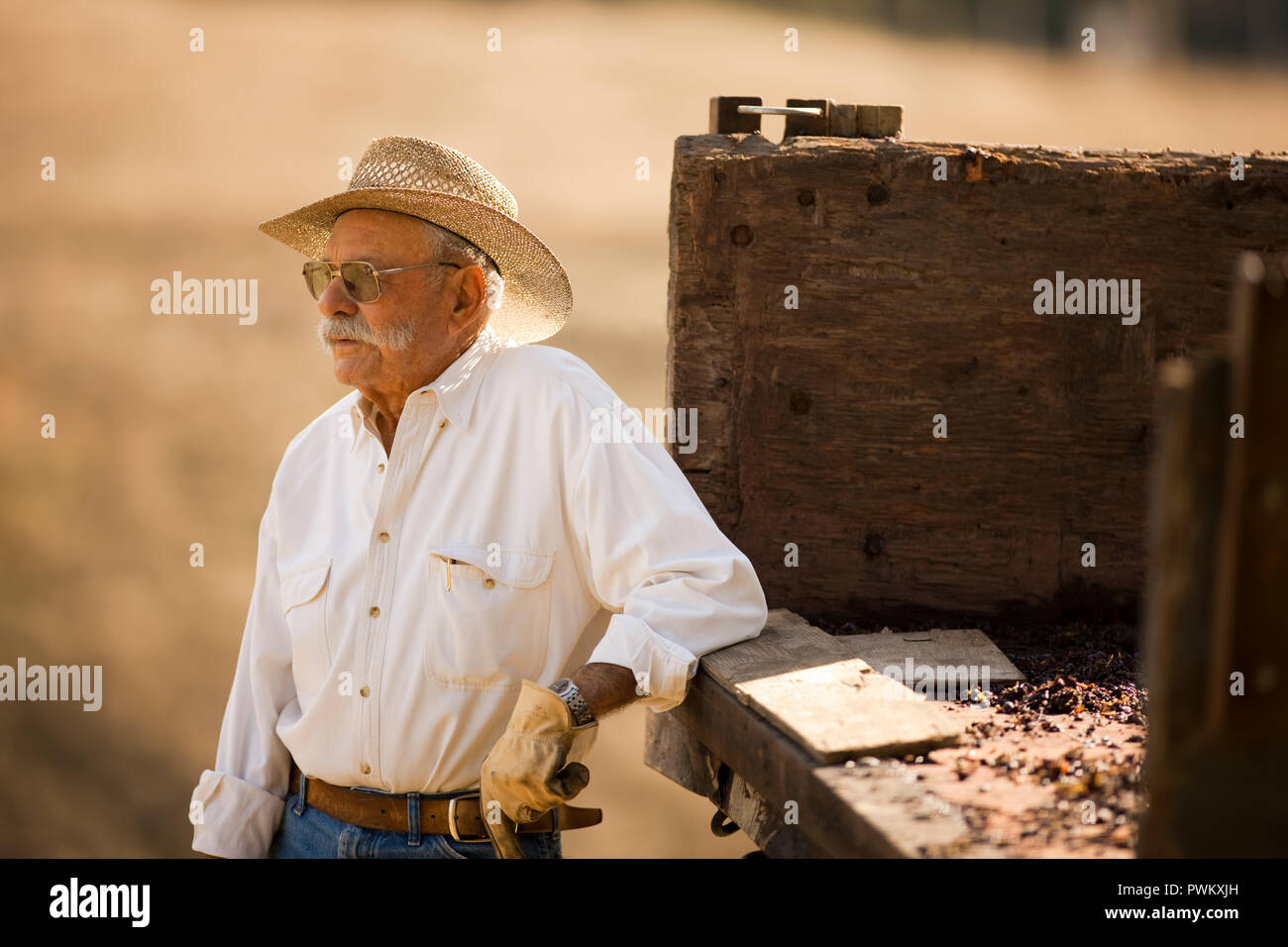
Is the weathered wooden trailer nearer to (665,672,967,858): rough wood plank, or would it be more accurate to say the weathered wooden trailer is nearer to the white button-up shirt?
the white button-up shirt

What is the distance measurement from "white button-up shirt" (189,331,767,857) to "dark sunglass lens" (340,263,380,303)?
23 centimetres

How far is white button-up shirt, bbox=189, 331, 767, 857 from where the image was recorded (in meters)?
2.37

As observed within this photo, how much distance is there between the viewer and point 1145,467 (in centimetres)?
307

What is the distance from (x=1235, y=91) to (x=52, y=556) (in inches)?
598

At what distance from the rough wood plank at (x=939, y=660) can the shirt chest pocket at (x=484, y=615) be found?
684mm

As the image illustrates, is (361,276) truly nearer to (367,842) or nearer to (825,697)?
(367,842)

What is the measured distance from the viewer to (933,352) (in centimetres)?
301

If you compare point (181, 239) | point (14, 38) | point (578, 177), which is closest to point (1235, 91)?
point (578, 177)

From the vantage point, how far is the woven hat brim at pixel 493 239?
2660 mm

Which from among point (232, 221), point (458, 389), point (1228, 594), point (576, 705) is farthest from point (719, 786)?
point (232, 221)

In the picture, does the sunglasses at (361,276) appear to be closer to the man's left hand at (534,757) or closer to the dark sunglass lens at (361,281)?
the dark sunglass lens at (361,281)

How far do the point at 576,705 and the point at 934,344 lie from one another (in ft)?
4.38

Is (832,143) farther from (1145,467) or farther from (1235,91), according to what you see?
(1235,91)

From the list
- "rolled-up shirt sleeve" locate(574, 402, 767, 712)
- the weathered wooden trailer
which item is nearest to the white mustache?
"rolled-up shirt sleeve" locate(574, 402, 767, 712)
